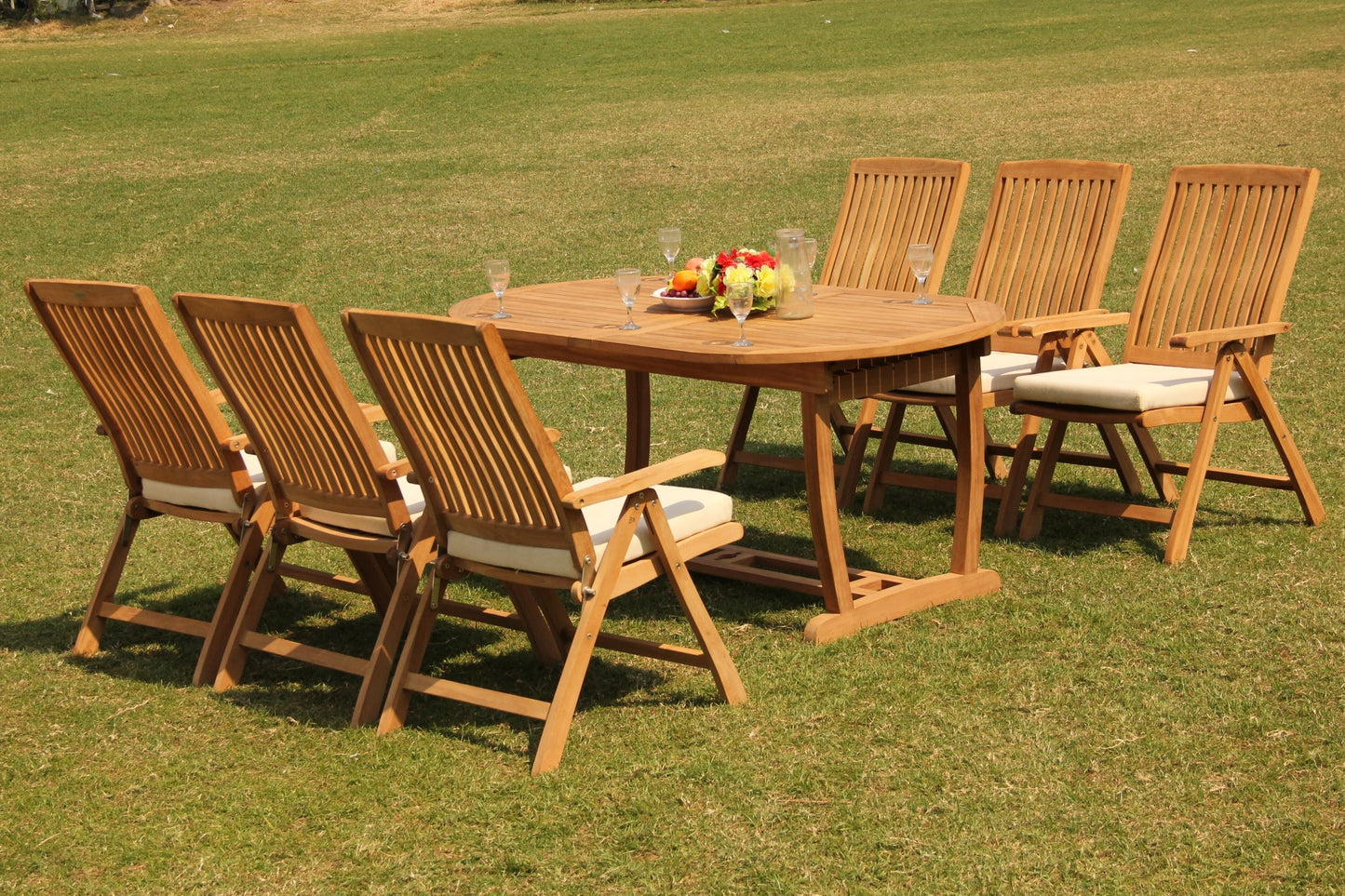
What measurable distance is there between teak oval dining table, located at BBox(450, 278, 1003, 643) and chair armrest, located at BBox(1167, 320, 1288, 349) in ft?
2.38

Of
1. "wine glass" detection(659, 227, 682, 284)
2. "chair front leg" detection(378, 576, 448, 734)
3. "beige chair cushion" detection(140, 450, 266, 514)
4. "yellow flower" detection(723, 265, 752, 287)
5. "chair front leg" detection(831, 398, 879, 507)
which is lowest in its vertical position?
"chair front leg" detection(831, 398, 879, 507)

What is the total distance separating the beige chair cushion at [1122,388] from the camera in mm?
5543

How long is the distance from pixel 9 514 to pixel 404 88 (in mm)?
17514

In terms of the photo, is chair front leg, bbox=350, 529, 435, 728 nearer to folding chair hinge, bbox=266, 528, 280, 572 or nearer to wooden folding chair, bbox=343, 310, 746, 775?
wooden folding chair, bbox=343, 310, 746, 775

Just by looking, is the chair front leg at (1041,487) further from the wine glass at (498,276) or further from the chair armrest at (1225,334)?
the wine glass at (498,276)

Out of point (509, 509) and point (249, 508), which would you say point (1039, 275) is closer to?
point (509, 509)

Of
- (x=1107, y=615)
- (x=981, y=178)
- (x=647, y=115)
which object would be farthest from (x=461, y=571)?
(x=647, y=115)

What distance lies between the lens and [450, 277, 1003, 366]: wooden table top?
4.67m

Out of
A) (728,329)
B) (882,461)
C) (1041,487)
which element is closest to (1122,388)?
(1041,487)

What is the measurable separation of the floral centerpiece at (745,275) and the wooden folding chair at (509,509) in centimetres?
98

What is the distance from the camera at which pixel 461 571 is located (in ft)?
14.3

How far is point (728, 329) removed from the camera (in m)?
5.12

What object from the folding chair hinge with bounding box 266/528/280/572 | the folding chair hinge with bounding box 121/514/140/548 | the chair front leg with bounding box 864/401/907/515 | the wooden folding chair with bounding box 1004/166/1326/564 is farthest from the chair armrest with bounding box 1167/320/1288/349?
the folding chair hinge with bounding box 121/514/140/548

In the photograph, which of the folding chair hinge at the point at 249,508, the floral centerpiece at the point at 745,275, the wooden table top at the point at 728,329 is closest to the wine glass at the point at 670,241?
the wooden table top at the point at 728,329
